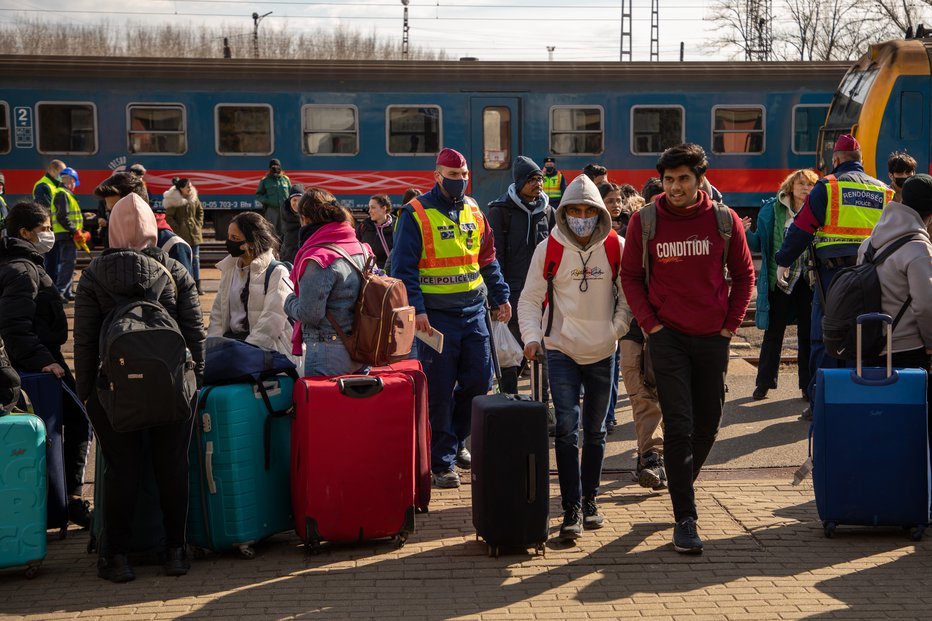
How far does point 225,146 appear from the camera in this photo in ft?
66.2

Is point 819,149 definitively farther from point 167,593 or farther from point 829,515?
point 167,593

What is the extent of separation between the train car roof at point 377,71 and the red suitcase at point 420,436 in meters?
14.7

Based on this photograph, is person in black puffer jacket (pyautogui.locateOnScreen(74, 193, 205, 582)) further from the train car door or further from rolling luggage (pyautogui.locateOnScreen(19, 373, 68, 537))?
the train car door

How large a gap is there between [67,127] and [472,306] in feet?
49.9

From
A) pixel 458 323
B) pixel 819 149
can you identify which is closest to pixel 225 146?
pixel 819 149

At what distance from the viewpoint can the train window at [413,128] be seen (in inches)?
798

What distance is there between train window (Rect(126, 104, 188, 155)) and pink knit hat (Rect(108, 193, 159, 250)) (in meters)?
15.4

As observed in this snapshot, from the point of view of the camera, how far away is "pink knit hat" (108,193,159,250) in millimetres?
5238

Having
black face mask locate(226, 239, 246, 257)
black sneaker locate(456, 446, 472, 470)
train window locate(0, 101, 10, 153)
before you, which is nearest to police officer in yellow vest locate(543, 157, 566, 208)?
black sneaker locate(456, 446, 472, 470)

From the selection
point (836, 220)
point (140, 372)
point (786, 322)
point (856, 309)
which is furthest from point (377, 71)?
point (140, 372)

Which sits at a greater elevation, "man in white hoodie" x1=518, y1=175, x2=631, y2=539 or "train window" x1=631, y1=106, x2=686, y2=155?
"train window" x1=631, y1=106, x2=686, y2=155

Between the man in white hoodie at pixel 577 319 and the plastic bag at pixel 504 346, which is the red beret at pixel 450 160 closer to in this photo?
the man in white hoodie at pixel 577 319

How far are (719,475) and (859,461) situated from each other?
1.56m

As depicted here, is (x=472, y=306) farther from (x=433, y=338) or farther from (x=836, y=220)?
(x=836, y=220)
